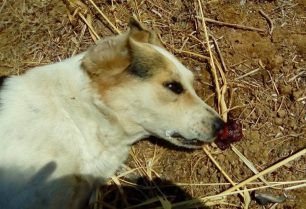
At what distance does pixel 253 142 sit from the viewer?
4.91 m

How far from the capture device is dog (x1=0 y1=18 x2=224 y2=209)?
3785mm

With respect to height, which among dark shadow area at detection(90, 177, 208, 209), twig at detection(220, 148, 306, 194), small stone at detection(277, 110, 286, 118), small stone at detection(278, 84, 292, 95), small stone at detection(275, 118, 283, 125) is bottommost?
twig at detection(220, 148, 306, 194)

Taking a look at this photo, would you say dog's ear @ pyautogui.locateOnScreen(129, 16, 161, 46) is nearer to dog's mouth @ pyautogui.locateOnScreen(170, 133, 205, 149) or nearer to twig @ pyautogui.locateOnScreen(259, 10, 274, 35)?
dog's mouth @ pyautogui.locateOnScreen(170, 133, 205, 149)

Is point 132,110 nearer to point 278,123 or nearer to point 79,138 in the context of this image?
point 79,138

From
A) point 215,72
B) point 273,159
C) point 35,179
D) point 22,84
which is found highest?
point 22,84

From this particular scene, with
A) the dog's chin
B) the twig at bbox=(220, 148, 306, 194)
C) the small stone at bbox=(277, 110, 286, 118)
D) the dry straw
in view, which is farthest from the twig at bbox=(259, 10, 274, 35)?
the dog's chin

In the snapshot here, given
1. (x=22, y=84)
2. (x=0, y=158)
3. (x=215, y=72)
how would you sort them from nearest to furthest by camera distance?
(x=0, y=158), (x=22, y=84), (x=215, y=72)

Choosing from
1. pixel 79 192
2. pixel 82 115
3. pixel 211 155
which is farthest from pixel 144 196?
pixel 82 115

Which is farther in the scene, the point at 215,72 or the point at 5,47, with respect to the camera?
the point at 5,47

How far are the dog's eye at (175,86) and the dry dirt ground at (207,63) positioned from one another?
1047 millimetres

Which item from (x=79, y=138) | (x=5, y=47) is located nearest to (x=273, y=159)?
(x=79, y=138)

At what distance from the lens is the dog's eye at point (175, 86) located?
397cm

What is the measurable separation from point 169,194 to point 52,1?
99.0 inches

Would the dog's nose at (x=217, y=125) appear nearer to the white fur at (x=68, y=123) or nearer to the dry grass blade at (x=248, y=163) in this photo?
the white fur at (x=68, y=123)
